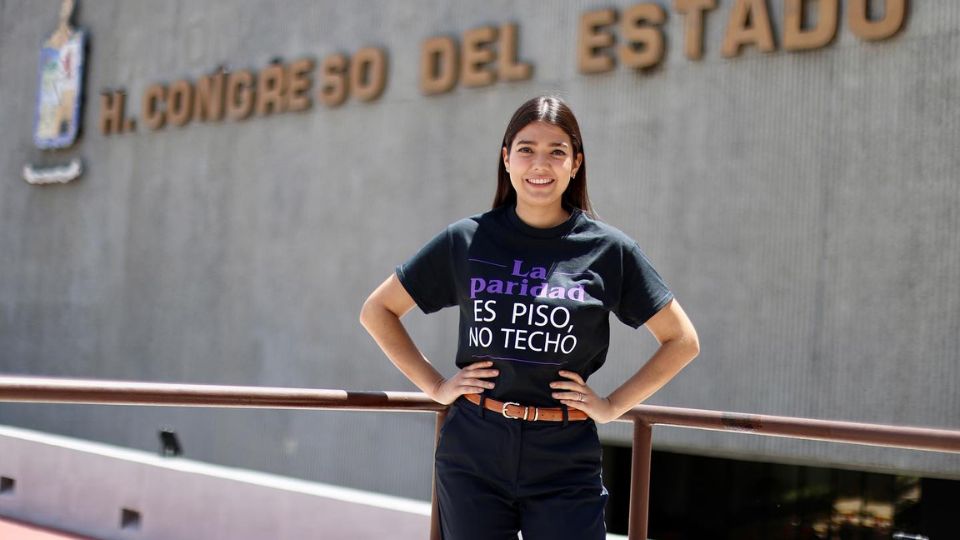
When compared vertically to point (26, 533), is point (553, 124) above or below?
above

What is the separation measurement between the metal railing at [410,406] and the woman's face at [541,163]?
→ 1.05m

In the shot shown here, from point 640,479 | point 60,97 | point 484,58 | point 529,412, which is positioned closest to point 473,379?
point 529,412

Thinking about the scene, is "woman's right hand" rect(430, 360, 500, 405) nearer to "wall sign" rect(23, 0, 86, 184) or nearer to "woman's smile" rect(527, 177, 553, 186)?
"woman's smile" rect(527, 177, 553, 186)

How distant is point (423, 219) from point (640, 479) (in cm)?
733

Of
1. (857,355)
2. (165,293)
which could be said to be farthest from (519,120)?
(165,293)

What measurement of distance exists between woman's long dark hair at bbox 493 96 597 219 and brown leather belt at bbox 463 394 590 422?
1.44ft

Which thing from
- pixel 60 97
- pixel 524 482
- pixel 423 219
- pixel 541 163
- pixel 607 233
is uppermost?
Answer: pixel 60 97

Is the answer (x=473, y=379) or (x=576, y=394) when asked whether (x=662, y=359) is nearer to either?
(x=576, y=394)

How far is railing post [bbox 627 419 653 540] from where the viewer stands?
2992 millimetres

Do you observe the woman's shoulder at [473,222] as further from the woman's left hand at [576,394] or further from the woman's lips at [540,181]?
the woman's left hand at [576,394]

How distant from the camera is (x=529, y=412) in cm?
192

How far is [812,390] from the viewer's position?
7.64m

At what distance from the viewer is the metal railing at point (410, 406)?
2416mm

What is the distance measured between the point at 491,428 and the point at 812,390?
247 inches
